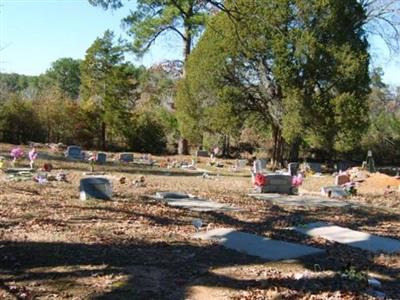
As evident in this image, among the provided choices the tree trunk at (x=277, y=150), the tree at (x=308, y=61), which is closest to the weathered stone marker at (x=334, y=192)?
the tree at (x=308, y=61)

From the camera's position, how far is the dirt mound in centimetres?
1627

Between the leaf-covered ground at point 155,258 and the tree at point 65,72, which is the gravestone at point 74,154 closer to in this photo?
the leaf-covered ground at point 155,258

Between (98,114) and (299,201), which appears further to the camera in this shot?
(98,114)

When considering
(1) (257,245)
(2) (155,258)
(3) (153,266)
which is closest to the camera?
(3) (153,266)

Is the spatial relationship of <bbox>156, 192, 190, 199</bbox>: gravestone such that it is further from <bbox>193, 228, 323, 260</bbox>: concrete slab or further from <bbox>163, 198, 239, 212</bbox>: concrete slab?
<bbox>193, 228, 323, 260</bbox>: concrete slab

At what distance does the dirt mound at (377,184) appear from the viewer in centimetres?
1627

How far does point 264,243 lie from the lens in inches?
281

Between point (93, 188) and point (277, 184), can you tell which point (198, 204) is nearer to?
point (93, 188)

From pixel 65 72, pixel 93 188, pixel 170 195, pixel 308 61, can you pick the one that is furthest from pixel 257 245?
pixel 65 72

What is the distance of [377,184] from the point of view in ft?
56.5

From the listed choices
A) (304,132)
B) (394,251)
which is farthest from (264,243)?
(304,132)

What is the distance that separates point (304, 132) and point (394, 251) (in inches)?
810

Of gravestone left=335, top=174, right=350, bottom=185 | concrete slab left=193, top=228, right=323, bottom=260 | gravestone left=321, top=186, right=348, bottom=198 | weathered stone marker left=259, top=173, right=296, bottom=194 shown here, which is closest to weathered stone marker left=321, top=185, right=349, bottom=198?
gravestone left=321, top=186, right=348, bottom=198

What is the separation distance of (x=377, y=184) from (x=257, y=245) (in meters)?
11.3
